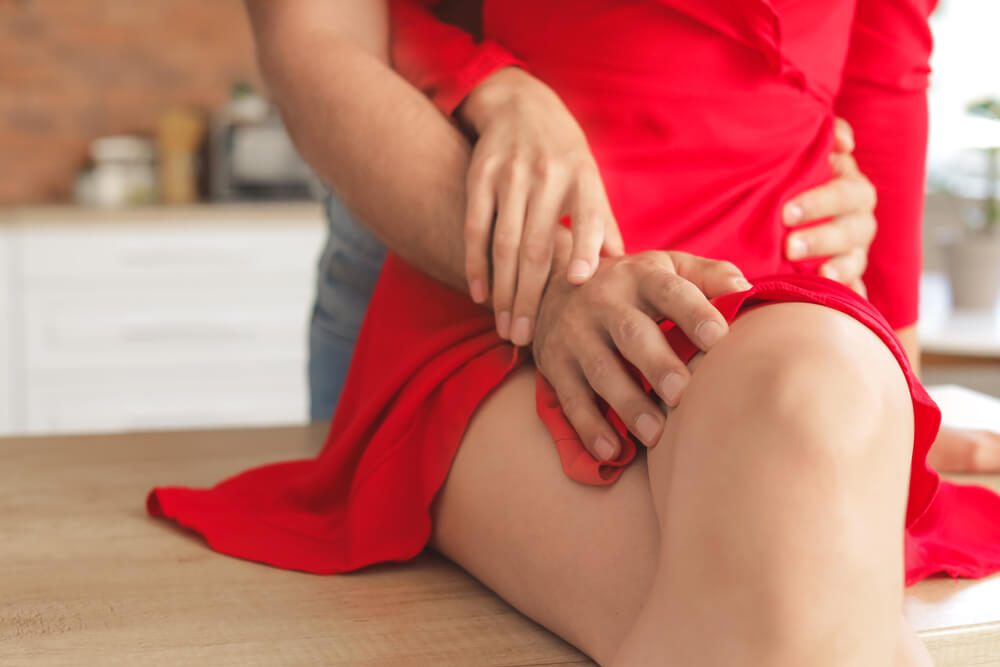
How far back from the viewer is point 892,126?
2.99 ft

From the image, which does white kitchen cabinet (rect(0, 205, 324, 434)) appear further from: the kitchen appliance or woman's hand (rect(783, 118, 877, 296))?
woman's hand (rect(783, 118, 877, 296))

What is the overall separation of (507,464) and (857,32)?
512 mm

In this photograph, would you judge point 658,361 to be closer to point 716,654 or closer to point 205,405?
point 716,654

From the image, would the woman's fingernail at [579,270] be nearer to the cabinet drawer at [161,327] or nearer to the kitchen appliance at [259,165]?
the cabinet drawer at [161,327]

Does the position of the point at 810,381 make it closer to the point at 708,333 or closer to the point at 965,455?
the point at 708,333

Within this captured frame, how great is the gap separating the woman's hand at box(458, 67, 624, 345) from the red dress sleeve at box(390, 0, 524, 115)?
0.26ft

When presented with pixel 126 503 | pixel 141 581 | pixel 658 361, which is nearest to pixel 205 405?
pixel 126 503

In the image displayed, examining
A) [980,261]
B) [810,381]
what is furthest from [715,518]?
[980,261]

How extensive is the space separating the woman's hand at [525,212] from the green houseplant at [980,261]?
2.26m

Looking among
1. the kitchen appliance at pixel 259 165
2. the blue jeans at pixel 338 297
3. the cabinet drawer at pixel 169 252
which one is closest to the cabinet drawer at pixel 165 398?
the cabinet drawer at pixel 169 252

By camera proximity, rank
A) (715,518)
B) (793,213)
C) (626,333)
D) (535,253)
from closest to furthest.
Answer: (715,518), (626,333), (535,253), (793,213)

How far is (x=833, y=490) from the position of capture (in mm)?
427

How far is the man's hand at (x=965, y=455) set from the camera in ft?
3.30

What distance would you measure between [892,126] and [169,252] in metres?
2.54
